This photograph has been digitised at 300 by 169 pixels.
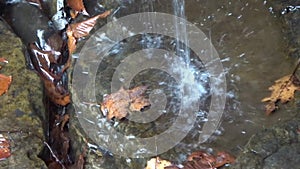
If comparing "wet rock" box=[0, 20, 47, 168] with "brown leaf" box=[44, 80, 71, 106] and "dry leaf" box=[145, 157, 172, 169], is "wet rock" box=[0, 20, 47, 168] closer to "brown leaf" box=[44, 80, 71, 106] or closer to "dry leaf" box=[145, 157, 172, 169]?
"brown leaf" box=[44, 80, 71, 106]

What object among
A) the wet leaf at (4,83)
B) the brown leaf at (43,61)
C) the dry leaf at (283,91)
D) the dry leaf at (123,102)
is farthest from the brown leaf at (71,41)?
the dry leaf at (283,91)

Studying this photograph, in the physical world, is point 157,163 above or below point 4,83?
below

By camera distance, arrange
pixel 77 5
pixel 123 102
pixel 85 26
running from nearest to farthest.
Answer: pixel 123 102 < pixel 85 26 < pixel 77 5

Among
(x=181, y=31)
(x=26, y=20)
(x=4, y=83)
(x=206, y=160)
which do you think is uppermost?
(x=181, y=31)

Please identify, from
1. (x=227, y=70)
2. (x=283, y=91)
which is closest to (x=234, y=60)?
(x=227, y=70)

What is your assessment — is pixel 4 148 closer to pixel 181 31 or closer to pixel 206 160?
pixel 206 160

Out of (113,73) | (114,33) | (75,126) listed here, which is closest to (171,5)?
(114,33)

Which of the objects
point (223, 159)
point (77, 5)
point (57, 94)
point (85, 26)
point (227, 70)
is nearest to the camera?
point (223, 159)

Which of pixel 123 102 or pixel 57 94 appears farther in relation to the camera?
pixel 57 94

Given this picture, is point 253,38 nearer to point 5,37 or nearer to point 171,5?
point 171,5

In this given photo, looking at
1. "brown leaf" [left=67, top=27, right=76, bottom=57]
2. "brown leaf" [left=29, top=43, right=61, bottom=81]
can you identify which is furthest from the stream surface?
"brown leaf" [left=29, top=43, right=61, bottom=81]
